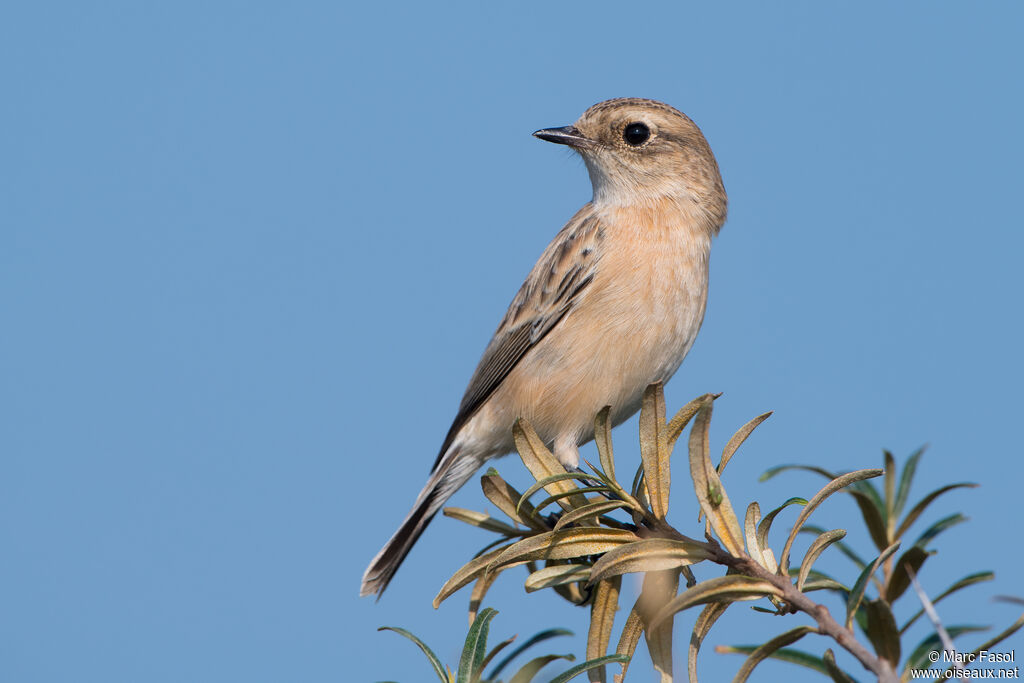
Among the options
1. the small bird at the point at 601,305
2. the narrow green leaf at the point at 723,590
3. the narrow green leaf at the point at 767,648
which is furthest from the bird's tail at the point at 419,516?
the narrow green leaf at the point at 767,648

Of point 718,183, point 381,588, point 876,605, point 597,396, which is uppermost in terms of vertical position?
point 718,183

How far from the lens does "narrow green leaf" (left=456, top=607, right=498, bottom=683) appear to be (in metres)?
2.78

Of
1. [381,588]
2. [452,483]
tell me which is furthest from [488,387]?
[381,588]

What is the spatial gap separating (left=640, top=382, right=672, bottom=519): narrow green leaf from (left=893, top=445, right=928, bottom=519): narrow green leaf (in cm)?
78

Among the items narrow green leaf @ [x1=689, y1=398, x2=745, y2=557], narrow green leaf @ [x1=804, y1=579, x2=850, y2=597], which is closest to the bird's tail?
narrow green leaf @ [x1=689, y1=398, x2=745, y2=557]

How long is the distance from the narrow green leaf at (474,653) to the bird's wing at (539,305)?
3.44 metres

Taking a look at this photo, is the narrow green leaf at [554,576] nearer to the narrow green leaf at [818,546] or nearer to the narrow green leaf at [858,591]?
the narrow green leaf at [818,546]

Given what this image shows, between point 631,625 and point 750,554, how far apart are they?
0.48m

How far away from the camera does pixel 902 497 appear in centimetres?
319

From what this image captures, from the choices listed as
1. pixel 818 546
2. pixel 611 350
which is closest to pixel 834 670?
pixel 818 546

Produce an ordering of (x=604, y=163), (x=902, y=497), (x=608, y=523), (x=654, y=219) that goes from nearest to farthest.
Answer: (x=902, y=497), (x=608, y=523), (x=654, y=219), (x=604, y=163)

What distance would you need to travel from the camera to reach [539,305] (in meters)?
6.34

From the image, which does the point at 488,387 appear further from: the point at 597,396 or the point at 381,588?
the point at 381,588

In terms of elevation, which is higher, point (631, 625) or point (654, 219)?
point (654, 219)
